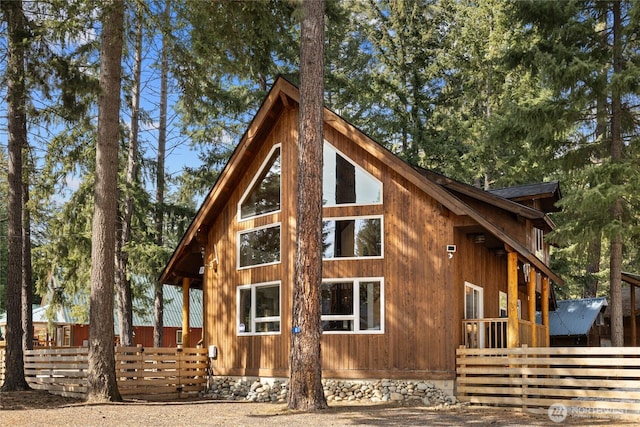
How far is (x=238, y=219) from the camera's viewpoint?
1712cm

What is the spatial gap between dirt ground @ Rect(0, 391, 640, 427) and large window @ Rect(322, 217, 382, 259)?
3220 millimetres

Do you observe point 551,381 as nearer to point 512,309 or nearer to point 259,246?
point 512,309

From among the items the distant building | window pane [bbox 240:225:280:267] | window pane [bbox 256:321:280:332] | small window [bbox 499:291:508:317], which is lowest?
the distant building

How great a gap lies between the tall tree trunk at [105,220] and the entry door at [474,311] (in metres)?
6.99

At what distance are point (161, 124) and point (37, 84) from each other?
9.86 m

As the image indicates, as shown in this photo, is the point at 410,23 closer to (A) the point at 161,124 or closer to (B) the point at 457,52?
(B) the point at 457,52

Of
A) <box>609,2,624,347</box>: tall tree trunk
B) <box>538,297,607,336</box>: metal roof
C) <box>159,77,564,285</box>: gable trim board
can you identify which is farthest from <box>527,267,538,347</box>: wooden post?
<box>538,297,607,336</box>: metal roof

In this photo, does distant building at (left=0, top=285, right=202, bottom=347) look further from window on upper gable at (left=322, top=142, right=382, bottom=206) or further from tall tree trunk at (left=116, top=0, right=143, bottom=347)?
window on upper gable at (left=322, top=142, right=382, bottom=206)

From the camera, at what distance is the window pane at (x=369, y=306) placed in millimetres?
14883

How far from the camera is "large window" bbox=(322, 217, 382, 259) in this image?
602 inches

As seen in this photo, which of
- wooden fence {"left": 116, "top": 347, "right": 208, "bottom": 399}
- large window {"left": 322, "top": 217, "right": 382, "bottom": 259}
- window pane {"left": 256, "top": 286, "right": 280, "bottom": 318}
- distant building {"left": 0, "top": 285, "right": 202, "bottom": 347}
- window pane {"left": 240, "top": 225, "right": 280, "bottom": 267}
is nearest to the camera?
large window {"left": 322, "top": 217, "right": 382, "bottom": 259}

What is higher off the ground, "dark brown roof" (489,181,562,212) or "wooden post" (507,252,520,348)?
"dark brown roof" (489,181,562,212)

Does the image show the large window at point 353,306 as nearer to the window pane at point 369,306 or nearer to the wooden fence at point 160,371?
the window pane at point 369,306

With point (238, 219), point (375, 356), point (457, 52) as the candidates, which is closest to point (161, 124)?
point (238, 219)
